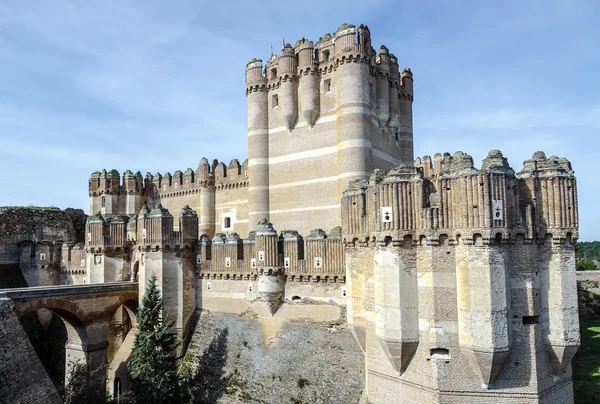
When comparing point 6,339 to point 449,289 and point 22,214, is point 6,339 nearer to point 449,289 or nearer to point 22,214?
point 449,289

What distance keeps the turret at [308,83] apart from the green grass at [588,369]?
2085 cm

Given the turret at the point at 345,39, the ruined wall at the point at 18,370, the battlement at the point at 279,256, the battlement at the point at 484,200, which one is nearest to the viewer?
the battlement at the point at 484,200

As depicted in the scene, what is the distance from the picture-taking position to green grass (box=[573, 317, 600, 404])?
21.7 metres

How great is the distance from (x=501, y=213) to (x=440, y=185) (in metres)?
2.17

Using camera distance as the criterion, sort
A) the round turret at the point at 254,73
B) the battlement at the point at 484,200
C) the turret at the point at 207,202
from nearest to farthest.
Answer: the battlement at the point at 484,200, the round turret at the point at 254,73, the turret at the point at 207,202

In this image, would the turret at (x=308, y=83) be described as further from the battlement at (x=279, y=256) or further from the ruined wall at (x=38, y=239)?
the ruined wall at (x=38, y=239)

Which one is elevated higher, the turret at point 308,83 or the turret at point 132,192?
the turret at point 308,83

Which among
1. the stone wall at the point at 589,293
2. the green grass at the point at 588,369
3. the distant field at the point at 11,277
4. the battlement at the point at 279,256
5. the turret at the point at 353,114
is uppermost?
the turret at the point at 353,114

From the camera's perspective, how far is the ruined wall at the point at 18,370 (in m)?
17.5

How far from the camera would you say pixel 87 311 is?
24672 millimetres

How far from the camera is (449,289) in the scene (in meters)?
15.4

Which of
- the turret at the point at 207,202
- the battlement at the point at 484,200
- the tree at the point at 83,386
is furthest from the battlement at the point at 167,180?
the battlement at the point at 484,200

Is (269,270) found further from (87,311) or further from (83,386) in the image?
(83,386)

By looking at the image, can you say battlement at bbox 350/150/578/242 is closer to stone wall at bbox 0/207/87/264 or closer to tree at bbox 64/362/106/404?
tree at bbox 64/362/106/404
